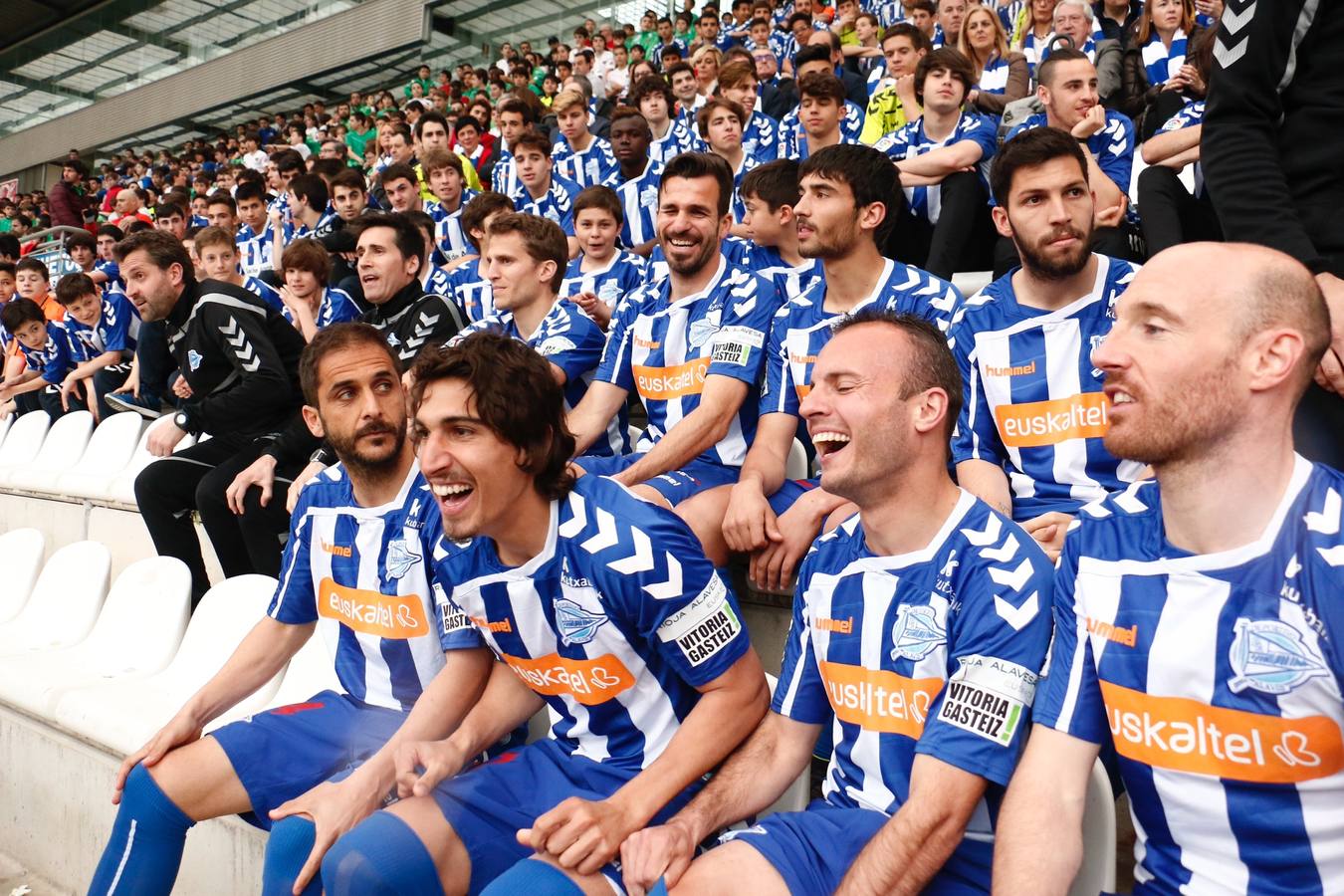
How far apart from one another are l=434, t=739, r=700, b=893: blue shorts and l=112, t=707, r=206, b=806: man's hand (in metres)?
0.73

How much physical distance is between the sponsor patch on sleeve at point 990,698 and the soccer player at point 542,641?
47 cm

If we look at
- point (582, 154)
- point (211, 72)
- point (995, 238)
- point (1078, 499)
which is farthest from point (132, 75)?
point (1078, 499)

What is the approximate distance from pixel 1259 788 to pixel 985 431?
4.44ft

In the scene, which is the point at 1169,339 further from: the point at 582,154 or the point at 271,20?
the point at 271,20

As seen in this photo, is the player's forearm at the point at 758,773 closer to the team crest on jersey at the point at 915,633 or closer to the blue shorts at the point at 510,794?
the blue shorts at the point at 510,794

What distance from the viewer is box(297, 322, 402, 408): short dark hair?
8.34 ft

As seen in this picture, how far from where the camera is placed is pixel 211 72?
21.9 metres

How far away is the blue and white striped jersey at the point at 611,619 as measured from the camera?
5.88 feet

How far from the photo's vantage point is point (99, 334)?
6.89 metres

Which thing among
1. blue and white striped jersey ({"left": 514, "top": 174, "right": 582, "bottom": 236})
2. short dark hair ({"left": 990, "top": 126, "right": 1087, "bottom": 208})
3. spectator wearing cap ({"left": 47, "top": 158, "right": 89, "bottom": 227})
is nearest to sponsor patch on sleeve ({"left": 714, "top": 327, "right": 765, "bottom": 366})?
short dark hair ({"left": 990, "top": 126, "right": 1087, "bottom": 208})

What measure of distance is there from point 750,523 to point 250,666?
1317 millimetres

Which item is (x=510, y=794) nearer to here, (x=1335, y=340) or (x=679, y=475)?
(x=679, y=475)

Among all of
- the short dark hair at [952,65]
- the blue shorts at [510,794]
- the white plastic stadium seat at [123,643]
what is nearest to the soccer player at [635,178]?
the short dark hair at [952,65]

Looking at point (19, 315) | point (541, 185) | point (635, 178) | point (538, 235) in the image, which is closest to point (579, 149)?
point (541, 185)
